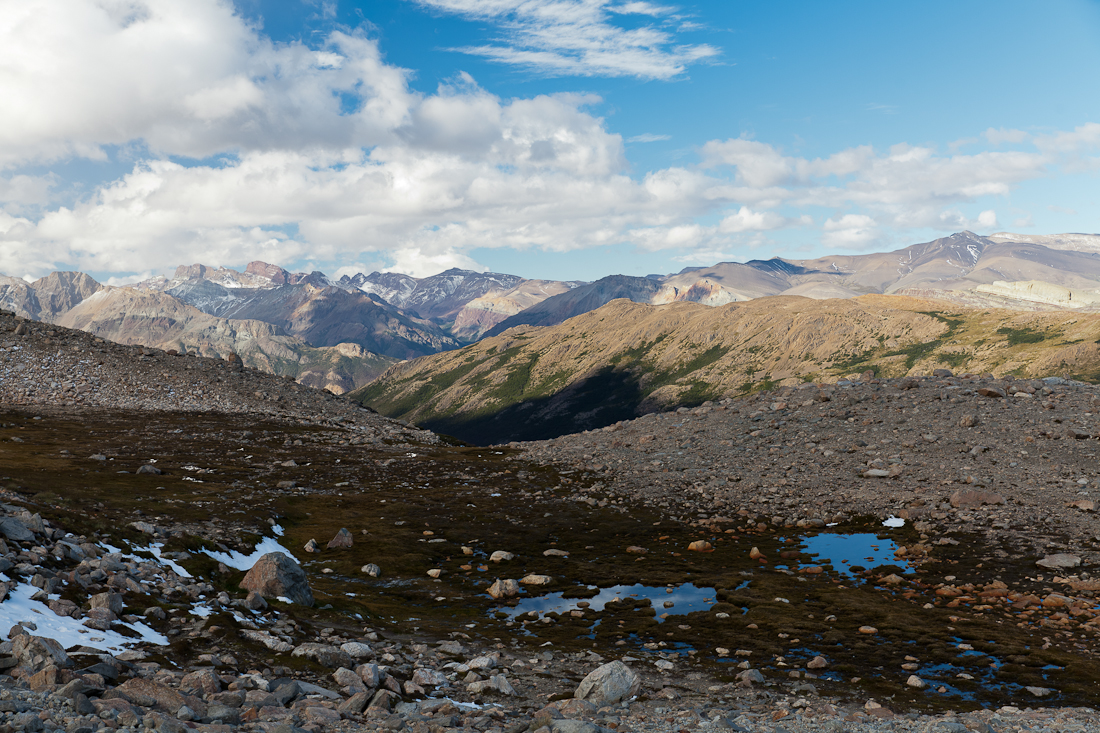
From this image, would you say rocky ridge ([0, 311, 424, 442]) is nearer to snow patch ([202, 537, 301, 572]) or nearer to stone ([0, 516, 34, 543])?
snow patch ([202, 537, 301, 572])

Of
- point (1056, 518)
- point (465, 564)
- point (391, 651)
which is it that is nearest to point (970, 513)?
point (1056, 518)

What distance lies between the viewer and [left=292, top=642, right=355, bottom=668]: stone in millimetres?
15172

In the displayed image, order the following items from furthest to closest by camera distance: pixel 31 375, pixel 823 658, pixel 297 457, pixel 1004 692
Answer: pixel 31 375 < pixel 297 457 < pixel 823 658 < pixel 1004 692

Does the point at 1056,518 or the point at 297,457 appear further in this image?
the point at 297,457

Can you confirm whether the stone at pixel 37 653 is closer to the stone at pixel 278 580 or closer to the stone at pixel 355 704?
the stone at pixel 355 704

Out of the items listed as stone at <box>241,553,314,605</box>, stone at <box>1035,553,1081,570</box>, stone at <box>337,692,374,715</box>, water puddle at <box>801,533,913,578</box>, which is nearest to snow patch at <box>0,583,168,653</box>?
stone at <box>337,692,374,715</box>

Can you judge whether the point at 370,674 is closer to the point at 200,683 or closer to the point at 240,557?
the point at 200,683

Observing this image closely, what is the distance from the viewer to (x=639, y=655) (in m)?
17.9

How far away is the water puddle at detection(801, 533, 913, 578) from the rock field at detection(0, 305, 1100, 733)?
2.77 ft

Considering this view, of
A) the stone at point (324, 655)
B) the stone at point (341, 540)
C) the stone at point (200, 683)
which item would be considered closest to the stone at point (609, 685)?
the stone at point (324, 655)

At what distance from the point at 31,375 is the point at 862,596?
83.5m

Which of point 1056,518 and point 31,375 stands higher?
point 31,375

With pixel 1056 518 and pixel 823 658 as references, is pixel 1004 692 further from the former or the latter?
pixel 1056 518

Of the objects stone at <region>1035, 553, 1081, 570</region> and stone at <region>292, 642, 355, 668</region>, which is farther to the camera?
stone at <region>1035, 553, 1081, 570</region>
